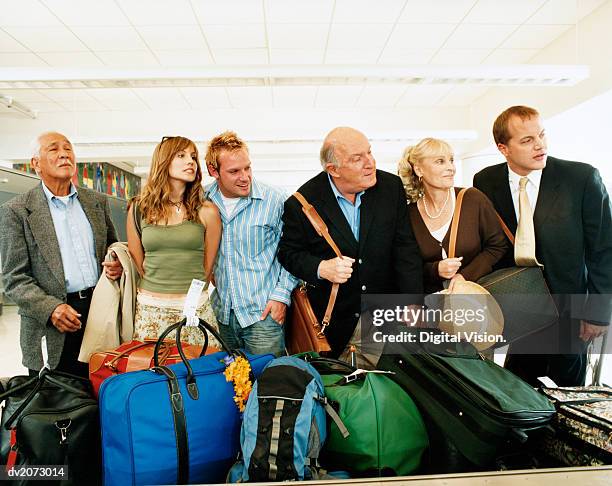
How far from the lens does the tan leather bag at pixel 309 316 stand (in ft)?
5.97

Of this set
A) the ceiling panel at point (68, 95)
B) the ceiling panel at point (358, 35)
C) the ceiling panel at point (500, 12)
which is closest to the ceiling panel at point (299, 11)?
the ceiling panel at point (358, 35)

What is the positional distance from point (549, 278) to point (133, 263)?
1780 millimetres

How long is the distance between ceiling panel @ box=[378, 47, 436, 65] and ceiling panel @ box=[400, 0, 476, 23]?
750mm

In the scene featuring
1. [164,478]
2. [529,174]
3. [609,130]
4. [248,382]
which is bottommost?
[164,478]

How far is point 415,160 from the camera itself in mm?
1966

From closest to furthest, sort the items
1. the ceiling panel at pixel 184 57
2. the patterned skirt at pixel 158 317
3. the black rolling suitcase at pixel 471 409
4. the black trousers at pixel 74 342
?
the black rolling suitcase at pixel 471 409, the patterned skirt at pixel 158 317, the black trousers at pixel 74 342, the ceiling panel at pixel 184 57

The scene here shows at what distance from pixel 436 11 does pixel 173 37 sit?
2.84 m

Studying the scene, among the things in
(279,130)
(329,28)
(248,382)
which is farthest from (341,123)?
(248,382)

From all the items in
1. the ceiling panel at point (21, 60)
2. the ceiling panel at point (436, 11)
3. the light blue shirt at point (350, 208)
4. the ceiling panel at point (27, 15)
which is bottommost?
the light blue shirt at point (350, 208)

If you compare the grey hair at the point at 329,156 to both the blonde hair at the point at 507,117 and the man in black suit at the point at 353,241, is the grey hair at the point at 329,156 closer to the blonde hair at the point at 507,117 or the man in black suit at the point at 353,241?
the man in black suit at the point at 353,241

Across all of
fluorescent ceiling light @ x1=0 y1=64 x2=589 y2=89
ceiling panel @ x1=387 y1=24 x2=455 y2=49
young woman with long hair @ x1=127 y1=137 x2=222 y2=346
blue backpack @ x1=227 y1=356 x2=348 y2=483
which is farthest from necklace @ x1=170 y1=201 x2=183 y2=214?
ceiling panel @ x1=387 y1=24 x2=455 y2=49

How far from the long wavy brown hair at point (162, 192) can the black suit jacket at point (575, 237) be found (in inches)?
54.0

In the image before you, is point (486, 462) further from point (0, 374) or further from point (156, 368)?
point (0, 374)

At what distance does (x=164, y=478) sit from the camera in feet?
3.93
